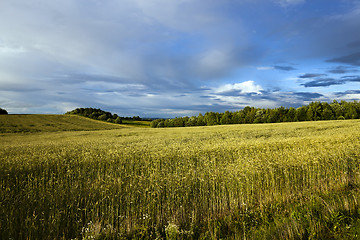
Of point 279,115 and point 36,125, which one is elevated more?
point 279,115

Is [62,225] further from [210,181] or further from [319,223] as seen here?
[319,223]

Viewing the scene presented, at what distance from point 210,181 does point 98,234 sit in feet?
12.2

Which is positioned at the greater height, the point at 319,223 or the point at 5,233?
the point at 319,223

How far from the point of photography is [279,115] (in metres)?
81.4

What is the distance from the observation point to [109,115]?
92812 millimetres

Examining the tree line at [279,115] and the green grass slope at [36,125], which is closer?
the green grass slope at [36,125]

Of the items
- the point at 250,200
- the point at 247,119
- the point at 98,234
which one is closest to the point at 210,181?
the point at 250,200

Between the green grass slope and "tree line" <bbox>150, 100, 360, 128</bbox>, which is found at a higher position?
"tree line" <bbox>150, 100, 360, 128</bbox>

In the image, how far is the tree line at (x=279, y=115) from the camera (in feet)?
240

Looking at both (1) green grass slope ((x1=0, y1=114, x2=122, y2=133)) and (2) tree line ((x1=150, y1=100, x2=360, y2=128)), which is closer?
(1) green grass slope ((x1=0, y1=114, x2=122, y2=133))

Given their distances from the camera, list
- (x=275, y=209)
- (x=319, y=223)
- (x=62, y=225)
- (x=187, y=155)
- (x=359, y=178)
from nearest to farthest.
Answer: (x=319, y=223) → (x=62, y=225) → (x=275, y=209) → (x=359, y=178) → (x=187, y=155)

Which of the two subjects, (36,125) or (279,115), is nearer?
(36,125)

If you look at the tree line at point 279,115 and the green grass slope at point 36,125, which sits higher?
the tree line at point 279,115

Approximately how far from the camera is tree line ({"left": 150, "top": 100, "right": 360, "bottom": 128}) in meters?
73.1
